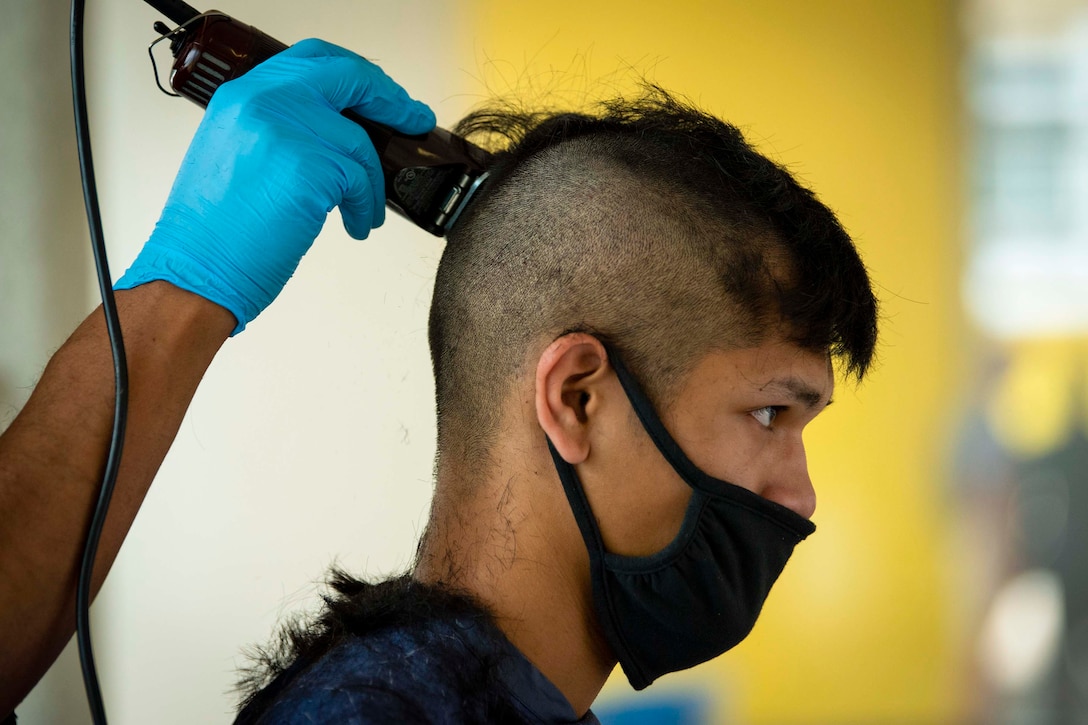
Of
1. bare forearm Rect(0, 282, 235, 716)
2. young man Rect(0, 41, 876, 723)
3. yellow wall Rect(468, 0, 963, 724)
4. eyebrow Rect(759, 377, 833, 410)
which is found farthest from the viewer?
yellow wall Rect(468, 0, 963, 724)

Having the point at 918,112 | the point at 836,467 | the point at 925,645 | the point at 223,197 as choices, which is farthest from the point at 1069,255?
the point at 223,197

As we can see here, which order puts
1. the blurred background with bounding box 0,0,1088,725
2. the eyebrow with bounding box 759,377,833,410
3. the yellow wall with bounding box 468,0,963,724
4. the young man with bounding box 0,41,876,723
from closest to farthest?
1. the young man with bounding box 0,41,876,723
2. the eyebrow with bounding box 759,377,833,410
3. the blurred background with bounding box 0,0,1088,725
4. the yellow wall with bounding box 468,0,963,724

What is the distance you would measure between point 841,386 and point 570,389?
4.16ft

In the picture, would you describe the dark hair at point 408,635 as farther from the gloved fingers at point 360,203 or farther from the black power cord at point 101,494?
the gloved fingers at point 360,203

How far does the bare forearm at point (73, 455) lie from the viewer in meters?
0.81

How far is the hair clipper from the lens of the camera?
112 cm

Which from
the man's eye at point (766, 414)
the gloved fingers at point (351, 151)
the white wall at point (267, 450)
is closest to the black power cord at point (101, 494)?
the gloved fingers at point (351, 151)

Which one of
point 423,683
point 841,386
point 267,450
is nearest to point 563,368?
point 423,683

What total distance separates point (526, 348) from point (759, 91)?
1.25m

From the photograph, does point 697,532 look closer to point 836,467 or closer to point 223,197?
point 223,197

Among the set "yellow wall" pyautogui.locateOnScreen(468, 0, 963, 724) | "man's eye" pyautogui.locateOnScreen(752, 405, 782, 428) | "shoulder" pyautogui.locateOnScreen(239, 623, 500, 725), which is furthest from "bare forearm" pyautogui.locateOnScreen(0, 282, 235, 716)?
"yellow wall" pyautogui.locateOnScreen(468, 0, 963, 724)

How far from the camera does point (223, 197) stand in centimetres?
105

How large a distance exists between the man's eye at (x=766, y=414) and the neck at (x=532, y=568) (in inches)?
10.5

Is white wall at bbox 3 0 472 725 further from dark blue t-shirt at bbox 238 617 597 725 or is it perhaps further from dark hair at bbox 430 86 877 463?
dark blue t-shirt at bbox 238 617 597 725
